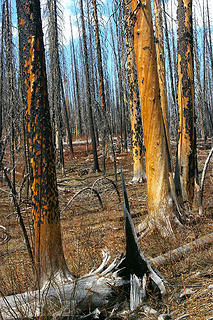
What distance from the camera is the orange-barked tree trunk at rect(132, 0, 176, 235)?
15.0 ft

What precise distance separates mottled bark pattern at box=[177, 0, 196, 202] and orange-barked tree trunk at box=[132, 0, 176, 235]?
978 millimetres

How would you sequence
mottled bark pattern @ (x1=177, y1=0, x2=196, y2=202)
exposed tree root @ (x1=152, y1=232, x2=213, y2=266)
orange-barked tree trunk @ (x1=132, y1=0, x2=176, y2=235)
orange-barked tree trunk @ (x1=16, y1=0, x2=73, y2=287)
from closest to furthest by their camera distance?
orange-barked tree trunk @ (x1=16, y1=0, x2=73, y2=287)
exposed tree root @ (x1=152, y1=232, x2=213, y2=266)
orange-barked tree trunk @ (x1=132, y1=0, x2=176, y2=235)
mottled bark pattern @ (x1=177, y1=0, x2=196, y2=202)

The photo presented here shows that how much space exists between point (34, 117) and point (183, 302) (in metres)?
2.21

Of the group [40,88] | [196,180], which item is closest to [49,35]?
[196,180]

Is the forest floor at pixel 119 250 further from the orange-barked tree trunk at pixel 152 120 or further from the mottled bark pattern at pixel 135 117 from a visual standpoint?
the mottled bark pattern at pixel 135 117

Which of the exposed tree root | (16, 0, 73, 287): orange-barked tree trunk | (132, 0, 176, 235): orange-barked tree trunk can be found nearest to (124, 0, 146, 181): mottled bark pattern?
(132, 0, 176, 235): orange-barked tree trunk

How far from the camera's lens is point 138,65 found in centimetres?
470

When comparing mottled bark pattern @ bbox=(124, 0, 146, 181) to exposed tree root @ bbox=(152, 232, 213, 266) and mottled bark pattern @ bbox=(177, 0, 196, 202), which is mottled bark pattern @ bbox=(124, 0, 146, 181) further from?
exposed tree root @ bbox=(152, 232, 213, 266)

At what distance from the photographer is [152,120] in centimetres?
461

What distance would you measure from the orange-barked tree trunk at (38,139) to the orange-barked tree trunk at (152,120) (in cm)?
209

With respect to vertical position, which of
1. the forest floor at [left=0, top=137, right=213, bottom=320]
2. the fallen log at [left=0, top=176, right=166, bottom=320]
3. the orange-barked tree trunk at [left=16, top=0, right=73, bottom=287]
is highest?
the orange-barked tree trunk at [left=16, top=0, right=73, bottom=287]

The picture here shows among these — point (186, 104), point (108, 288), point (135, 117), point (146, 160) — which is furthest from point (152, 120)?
point (135, 117)

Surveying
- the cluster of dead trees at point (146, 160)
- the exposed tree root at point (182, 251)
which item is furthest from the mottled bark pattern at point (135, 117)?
the exposed tree root at point (182, 251)

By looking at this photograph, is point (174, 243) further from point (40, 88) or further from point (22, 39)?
point (22, 39)
